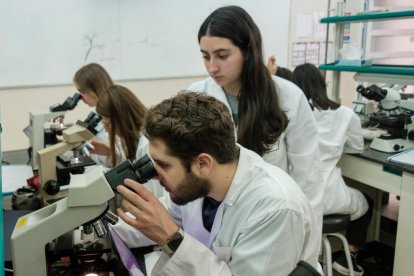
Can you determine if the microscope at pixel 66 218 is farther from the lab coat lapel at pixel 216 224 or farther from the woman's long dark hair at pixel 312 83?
the woman's long dark hair at pixel 312 83

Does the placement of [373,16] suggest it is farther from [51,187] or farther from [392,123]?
[51,187]

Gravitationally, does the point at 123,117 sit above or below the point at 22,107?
above

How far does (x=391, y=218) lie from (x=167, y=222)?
7.42ft

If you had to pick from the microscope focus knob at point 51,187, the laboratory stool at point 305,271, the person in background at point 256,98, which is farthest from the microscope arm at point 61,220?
the person in background at point 256,98

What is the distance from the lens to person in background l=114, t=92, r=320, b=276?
3.02ft

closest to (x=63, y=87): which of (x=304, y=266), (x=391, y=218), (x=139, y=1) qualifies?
(x=139, y=1)

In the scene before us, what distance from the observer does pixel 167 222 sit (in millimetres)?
920

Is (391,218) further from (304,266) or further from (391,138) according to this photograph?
(304,266)

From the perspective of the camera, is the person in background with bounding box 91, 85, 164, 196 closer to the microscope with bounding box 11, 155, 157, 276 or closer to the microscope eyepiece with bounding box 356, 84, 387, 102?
the microscope with bounding box 11, 155, 157, 276

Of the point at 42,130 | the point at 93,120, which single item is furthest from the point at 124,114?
the point at 42,130

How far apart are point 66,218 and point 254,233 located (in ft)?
1.39

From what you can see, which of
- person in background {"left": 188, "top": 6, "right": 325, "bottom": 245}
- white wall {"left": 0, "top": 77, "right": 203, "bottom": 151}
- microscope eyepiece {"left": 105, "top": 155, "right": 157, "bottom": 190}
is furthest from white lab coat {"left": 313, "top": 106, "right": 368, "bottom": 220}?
white wall {"left": 0, "top": 77, "right": 203, "bottom": 151}

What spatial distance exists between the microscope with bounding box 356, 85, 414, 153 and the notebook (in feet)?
0.48

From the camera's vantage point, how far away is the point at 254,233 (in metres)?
0.95
